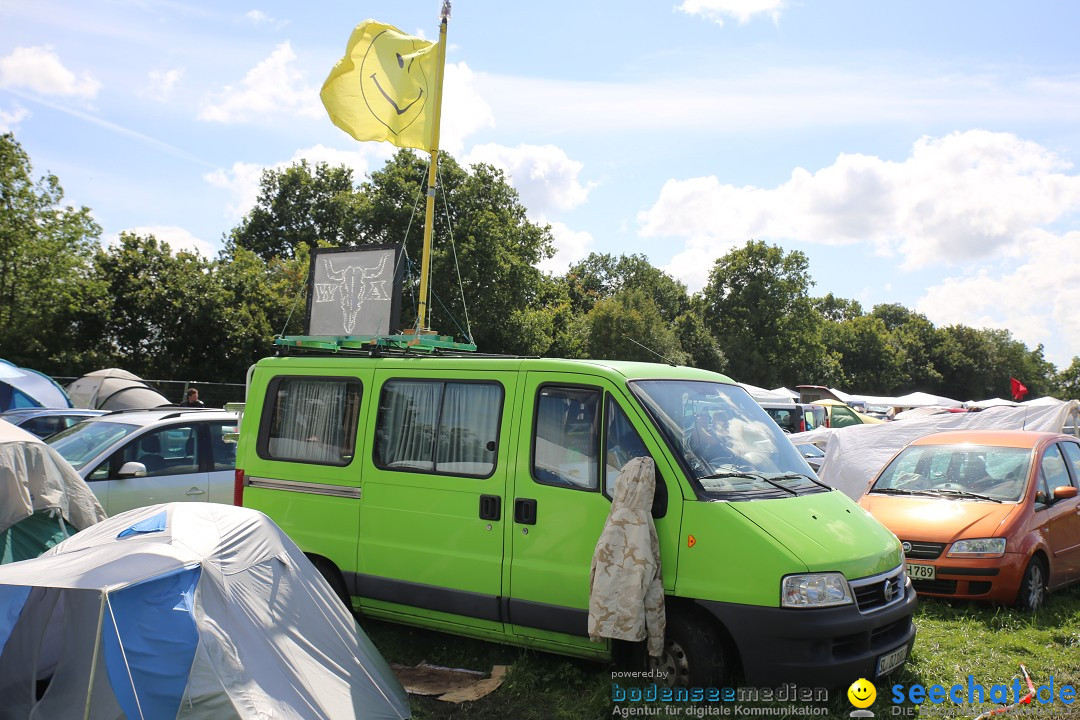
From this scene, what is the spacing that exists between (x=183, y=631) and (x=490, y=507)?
2.09 metres

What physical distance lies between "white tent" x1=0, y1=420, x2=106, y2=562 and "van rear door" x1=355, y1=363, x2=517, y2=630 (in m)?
2.46

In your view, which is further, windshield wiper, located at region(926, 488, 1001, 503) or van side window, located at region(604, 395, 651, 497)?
windshield wiper, located at region(926, 488, 1001, 503)

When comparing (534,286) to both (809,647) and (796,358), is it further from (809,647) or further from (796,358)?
(809,647)

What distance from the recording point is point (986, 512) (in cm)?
746

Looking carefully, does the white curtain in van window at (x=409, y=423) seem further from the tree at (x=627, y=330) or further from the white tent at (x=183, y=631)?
the tree at (x=627, y=330)

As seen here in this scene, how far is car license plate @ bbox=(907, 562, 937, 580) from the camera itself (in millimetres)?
7195

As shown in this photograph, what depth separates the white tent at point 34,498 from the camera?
6.13 meters

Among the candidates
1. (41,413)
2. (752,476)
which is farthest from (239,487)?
(41,413)

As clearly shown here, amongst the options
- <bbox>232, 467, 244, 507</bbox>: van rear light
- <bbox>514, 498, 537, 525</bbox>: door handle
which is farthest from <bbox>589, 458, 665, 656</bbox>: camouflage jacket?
<bbox>232, 467, 244, 507</bbox>: van rear light

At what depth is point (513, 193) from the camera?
123 feet

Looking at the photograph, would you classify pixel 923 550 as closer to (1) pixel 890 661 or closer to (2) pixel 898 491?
(2) pixel 898 491

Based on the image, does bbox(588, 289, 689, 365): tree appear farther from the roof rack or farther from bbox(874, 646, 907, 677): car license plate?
bbox(874, 646, 907, 677): car license plate

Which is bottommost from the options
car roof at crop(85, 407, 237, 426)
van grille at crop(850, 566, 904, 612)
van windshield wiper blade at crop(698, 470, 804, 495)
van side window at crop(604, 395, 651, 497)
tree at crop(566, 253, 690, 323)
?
van grille at crop(850, 566, 904, 612)

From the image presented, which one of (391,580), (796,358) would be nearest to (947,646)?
(391,580)
